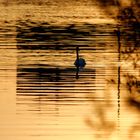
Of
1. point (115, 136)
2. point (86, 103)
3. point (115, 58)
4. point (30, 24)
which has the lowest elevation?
point (115, 136)

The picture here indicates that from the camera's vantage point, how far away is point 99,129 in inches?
116

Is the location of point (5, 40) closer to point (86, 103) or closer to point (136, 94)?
point (86, 103)

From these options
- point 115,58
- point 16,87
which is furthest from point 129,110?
point 16,87

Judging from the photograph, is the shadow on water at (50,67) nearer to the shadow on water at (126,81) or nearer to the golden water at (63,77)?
the golden water at (63,77)

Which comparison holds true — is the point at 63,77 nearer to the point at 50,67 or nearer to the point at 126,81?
the point at 50,67

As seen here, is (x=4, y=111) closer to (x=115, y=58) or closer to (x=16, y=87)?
(x=16, y=87)

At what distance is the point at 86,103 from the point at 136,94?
12.5 inches

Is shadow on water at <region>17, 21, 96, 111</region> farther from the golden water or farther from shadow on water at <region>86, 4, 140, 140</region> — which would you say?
shadow on water at <region>86, 4, 140, 140</region>

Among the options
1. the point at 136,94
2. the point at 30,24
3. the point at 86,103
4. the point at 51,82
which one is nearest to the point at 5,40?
the point at 30,24

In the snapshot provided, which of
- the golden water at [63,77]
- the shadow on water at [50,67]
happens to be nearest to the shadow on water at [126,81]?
the golden water at [63,77]

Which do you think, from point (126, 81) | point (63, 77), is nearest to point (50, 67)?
point (63, 77)

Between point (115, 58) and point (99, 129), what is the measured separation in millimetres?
455

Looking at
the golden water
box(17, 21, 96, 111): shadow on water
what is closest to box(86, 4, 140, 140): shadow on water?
the golden water

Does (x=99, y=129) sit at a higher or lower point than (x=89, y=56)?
lower
